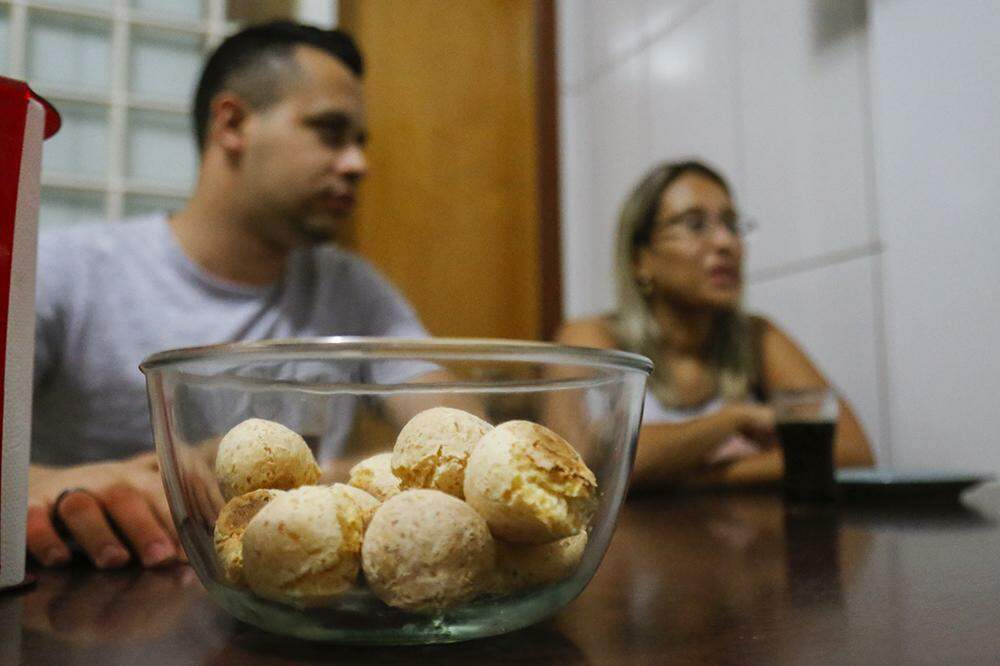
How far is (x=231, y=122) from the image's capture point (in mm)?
1560

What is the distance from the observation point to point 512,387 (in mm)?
358

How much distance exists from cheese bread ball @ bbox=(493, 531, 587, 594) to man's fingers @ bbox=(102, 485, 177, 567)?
0.31 metres

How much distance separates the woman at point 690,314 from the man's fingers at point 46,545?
122 cm

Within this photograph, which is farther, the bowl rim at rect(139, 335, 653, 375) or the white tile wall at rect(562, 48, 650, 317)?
the white tile wall at rect(562, 48, 650, 317)

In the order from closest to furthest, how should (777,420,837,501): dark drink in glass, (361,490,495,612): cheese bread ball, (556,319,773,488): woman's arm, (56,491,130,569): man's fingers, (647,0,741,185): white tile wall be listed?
(361,490,495,612): cheese bread ball
(56,491,130,569): man's fingers
(777,420,837,501): dark drink in glass
(556,319,773,488): woman's arm
(647,0,741,185): white tile wall

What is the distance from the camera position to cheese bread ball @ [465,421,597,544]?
0.30 metres

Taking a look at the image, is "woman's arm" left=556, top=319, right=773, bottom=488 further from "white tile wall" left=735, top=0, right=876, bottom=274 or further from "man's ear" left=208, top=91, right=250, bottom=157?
"man's ear" left=208, top=91, right=250, bottom=157

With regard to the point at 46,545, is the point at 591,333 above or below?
above

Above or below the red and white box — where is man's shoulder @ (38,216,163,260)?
above

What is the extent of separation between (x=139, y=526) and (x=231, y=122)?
1.18 metres

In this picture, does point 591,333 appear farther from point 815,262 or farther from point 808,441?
point 808,441

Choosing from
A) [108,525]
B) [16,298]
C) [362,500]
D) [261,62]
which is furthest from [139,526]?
[261,62]

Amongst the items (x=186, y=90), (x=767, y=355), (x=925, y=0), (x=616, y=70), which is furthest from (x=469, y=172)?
(x=925, y=0)

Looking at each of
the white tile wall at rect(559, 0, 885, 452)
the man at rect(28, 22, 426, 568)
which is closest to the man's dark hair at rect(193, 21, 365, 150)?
the man at rect(28, 22, 426, 568)
